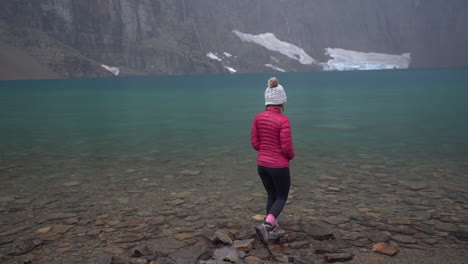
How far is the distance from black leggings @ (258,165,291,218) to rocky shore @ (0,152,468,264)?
0.59 meters

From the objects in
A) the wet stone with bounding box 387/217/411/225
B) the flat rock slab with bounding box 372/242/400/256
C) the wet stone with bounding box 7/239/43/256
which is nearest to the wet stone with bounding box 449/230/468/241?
the wet stone with bounding box 387/217/411/225

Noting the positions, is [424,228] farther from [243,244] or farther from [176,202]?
[176,202]

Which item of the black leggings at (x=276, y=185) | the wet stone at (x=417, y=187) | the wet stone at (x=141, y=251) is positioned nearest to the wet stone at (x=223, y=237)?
the black leggings at (x=276, y=185)

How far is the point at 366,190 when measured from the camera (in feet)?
32.9

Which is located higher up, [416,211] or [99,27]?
[99,27]

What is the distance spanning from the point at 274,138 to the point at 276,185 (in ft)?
2.47

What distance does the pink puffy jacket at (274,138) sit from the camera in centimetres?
627

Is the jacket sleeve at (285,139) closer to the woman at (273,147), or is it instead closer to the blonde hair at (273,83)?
the woman at (273,147)

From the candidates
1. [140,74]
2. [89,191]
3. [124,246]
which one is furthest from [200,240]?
[140,74]

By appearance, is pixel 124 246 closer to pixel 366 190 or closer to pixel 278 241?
pixel 278 241

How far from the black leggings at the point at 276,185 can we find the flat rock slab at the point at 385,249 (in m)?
1.58

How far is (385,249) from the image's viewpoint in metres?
6.63

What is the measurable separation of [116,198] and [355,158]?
26.4 ft

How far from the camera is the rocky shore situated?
6.54 meters
